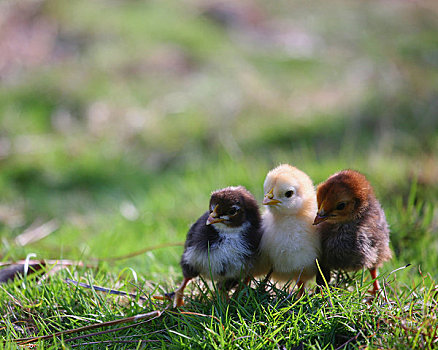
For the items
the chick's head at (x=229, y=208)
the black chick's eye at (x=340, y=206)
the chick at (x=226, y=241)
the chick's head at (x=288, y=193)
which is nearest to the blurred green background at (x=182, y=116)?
the chick at (x=226, y=241)

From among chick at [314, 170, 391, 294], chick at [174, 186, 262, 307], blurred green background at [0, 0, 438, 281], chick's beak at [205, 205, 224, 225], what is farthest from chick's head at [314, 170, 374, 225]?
blurred green background at [0, 0, 438, 281]

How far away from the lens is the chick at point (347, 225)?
3.18 metres

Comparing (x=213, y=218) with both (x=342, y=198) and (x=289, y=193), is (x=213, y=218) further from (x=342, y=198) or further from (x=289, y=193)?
(x=342, y=198)

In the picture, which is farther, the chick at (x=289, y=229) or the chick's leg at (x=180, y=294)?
the chick's leg at (x=180, y=294)

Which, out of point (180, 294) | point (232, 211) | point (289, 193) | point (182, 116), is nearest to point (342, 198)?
point (289, 193)

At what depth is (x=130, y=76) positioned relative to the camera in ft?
34.8

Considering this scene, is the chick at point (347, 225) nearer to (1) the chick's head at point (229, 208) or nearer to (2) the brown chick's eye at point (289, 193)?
(2) the brown chick's eye at point (289, 193)

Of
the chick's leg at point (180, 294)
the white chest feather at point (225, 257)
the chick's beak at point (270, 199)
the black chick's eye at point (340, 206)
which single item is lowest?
the chick's leg at point (180, 294)

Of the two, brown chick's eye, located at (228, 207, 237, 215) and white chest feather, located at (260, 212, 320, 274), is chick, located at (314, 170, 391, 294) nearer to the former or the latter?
white chest feather, located at (260, 212, 320, 274)

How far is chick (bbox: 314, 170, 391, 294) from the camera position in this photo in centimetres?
318

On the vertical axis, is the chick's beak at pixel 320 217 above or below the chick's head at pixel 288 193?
below

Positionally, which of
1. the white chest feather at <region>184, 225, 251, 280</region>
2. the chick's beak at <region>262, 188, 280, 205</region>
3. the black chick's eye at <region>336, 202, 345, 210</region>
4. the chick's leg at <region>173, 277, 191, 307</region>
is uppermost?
the chick's beak at <region>262, 188, 280, 205</region>

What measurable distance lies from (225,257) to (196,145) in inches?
212

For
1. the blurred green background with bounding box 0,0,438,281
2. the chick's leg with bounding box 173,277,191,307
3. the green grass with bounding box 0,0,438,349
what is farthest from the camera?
the blurred green background with bounding box 0,0,438,281
